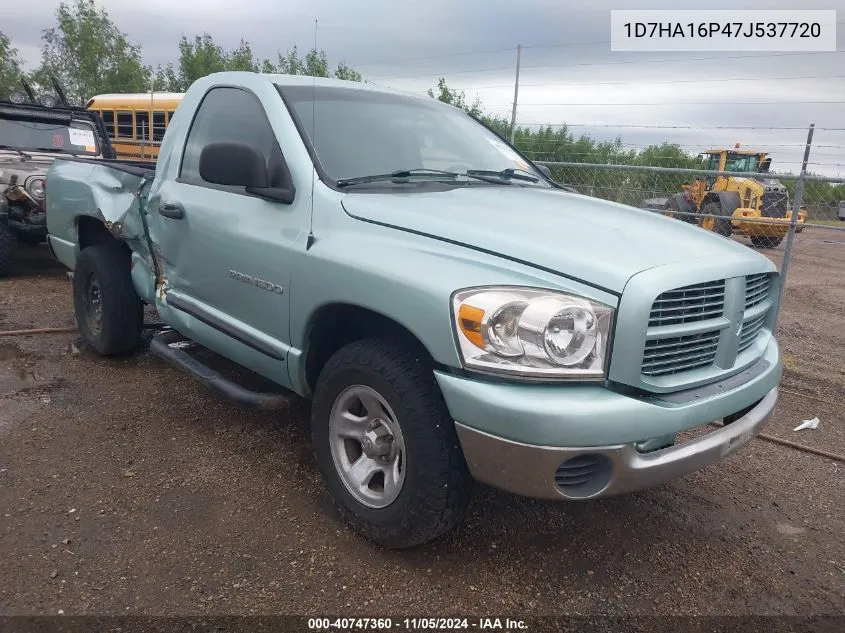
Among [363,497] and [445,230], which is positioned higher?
[445,230]

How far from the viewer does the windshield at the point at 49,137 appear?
8.34m

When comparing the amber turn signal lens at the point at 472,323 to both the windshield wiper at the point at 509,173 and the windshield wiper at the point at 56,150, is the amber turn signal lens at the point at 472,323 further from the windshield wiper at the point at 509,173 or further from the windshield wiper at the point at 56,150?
the windshield wiper at the point at 56,150

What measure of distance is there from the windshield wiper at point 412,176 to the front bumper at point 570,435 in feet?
3.57

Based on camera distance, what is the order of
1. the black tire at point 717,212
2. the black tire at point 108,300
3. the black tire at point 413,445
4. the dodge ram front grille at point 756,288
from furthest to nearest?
the black tire at point 717,212, the black tire at point 108,300, the dodge ram front grille at point 756,288, the black tire at point 413,445

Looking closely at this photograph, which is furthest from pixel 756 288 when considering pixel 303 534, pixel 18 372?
pixel 18 372

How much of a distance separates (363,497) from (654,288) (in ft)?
4.55

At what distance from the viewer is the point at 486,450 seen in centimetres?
215

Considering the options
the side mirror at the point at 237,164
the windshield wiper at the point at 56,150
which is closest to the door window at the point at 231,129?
the side mirror at the point at 237,164

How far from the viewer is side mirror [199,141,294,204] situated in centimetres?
279

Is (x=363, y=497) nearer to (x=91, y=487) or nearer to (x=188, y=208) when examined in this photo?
(x=91, y=487)

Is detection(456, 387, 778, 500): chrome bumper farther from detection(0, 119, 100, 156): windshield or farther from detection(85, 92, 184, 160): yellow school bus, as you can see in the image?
detection(85, 92, 184, 160): yellow school bus

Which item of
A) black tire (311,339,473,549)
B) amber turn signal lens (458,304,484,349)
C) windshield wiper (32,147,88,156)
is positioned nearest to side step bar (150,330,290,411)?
black tire (311,339,473,549)

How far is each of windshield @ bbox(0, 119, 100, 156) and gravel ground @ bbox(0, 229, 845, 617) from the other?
554cm

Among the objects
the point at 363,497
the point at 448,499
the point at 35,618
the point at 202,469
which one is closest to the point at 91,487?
the point at 202,469
